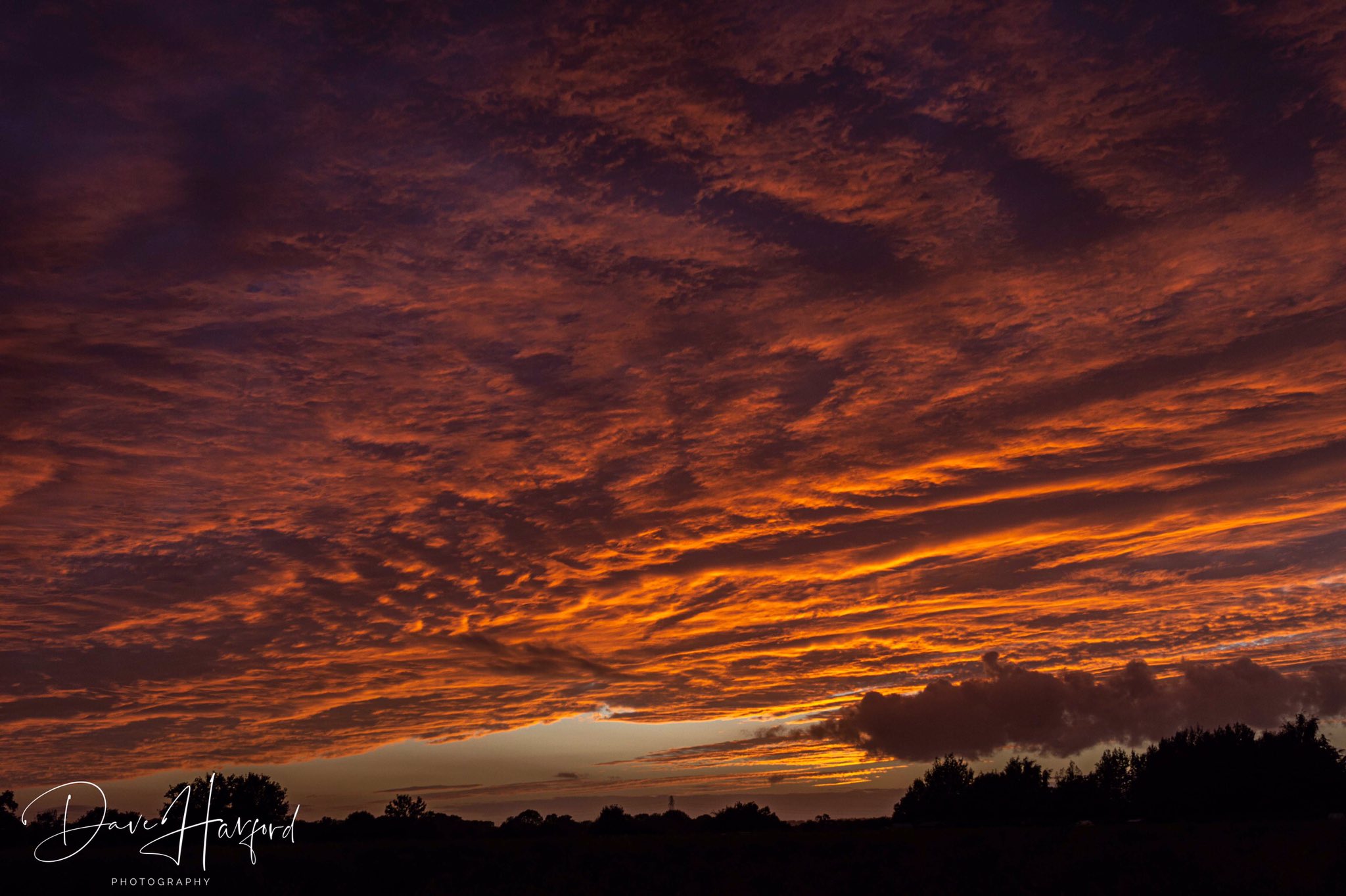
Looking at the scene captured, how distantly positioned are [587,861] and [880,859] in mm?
29369

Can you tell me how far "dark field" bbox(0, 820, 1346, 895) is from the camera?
68.1m

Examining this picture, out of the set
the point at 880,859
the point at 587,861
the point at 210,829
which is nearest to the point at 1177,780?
the point at 880,859

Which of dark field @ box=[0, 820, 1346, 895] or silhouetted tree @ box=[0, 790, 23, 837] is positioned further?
silhouetted tree @ box=[0, 790, 23, 837]

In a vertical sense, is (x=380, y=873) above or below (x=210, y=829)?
below

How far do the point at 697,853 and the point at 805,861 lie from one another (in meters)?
17.1

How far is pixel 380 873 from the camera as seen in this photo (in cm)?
8762

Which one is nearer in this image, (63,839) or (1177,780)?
(63,839)

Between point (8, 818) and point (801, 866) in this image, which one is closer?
point (801, 866)

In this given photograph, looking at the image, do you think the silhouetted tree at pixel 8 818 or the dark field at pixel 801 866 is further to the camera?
the silhouetted tree at pixel 8 818

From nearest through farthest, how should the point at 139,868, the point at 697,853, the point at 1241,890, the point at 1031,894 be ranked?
the point at 1241,890 < the point at 1031,894 < the point at 139,868 < the point at 697,853

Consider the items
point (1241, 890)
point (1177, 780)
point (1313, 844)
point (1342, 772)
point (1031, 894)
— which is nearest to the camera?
point (1241, 890)

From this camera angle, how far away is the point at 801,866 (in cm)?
8238

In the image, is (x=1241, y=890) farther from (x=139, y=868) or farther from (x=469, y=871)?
(x=139, y=868)

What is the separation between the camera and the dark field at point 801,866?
68.1m
